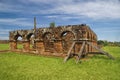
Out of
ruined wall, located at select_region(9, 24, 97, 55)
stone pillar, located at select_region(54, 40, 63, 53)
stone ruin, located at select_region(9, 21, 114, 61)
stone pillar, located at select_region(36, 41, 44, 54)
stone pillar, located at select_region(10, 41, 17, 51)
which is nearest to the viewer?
stone ruin, located at select_region(9, 21, 114, 61)

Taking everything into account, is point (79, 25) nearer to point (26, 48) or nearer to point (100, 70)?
point (100, 70)

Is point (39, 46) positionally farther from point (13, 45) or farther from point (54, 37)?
point (13, 45)

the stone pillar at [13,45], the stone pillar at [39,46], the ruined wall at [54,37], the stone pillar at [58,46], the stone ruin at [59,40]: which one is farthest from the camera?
the stone pillar at [13,45]

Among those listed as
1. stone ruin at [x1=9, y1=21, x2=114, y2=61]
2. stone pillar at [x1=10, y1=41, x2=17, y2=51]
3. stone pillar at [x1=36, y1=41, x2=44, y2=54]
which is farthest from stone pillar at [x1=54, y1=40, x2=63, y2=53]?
stone pillar at [x1=10, y1=41, x2=17, y2=51]

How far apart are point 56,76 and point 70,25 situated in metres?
7.66

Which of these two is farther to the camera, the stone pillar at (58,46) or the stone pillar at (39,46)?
the stone pillar at (39,46)

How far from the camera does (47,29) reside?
709 inches

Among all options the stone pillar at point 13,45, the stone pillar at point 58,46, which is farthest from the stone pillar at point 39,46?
the stone pillar at point 13,45

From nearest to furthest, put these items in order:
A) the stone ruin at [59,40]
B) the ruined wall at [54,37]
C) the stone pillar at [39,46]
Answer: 1. the stone ruin at [59,40]
2. the ruined wall at [54,37]
3. the stone pillar at [39,46]

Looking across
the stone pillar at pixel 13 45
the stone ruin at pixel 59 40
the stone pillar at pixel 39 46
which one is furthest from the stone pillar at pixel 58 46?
the stone pillar at pixel 13 45

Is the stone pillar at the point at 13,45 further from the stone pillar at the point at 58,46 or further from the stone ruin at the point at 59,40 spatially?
the stone pillar at the point at 58,46

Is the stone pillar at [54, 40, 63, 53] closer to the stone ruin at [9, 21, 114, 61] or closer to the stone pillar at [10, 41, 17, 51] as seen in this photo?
the stone ruin at [9, 21, 114, 61]

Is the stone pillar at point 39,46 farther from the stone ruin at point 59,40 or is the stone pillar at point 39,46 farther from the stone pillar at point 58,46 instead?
the stone pillar at point 58,46

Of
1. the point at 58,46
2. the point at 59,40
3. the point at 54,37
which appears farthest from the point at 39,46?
the point at 59,40
